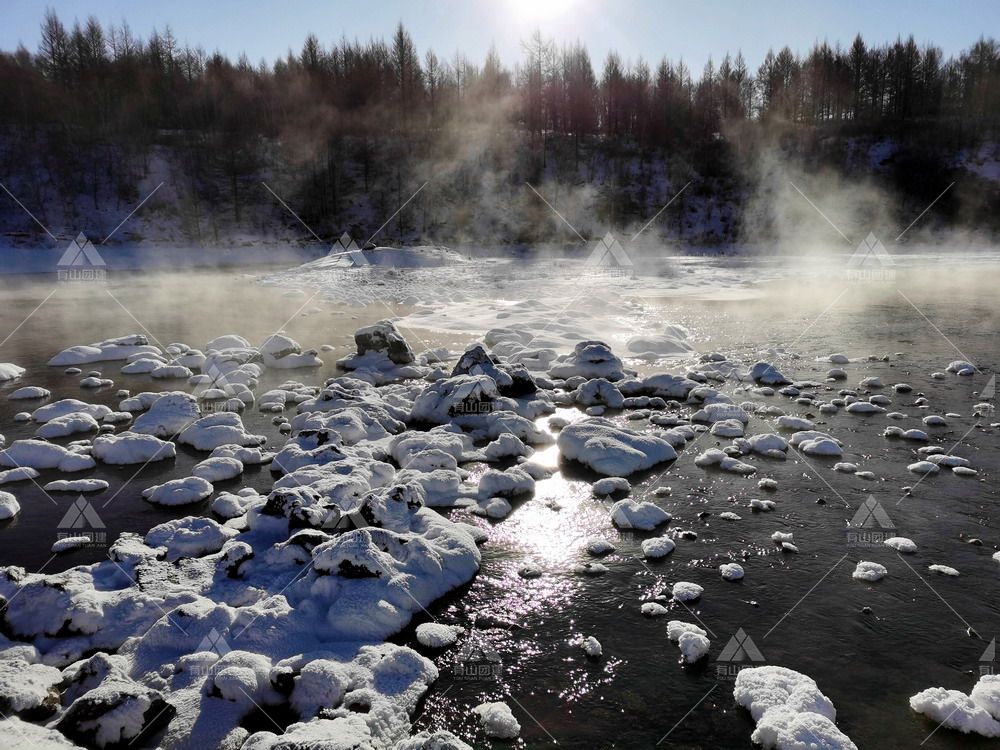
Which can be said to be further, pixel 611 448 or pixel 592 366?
pixel 592 366

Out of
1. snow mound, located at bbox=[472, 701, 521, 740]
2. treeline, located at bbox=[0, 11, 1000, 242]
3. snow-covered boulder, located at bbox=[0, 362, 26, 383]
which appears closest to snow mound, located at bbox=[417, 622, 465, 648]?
snow mound, located at bbox=[472, 701, 521, 740]

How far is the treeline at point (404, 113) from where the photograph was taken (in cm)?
4906

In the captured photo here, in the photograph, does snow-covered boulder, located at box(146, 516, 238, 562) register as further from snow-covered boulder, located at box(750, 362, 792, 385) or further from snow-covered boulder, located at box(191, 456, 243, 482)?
snow-covered boulder, located at box(750, 362, 792, 385)

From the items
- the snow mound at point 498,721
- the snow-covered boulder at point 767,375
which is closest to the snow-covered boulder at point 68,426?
the snow mound at point 498,721

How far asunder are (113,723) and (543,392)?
7832 millimetres

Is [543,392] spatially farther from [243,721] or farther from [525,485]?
[243,721]

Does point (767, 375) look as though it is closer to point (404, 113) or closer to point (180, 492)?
point (180, 492)

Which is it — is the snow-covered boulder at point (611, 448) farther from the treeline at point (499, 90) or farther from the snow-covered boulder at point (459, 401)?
the treeline at point (499, 90)

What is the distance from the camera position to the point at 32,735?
12.1 ft

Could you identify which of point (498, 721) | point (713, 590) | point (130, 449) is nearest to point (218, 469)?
point (130, 449)

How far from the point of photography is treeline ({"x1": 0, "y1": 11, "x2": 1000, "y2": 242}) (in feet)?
161

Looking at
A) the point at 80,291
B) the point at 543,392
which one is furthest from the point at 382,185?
the point at 543,392

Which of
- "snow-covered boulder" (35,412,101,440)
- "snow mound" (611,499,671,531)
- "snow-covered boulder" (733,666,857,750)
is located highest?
"snow-covered boulder" (35,412,101,440)

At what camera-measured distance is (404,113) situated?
58.3m
